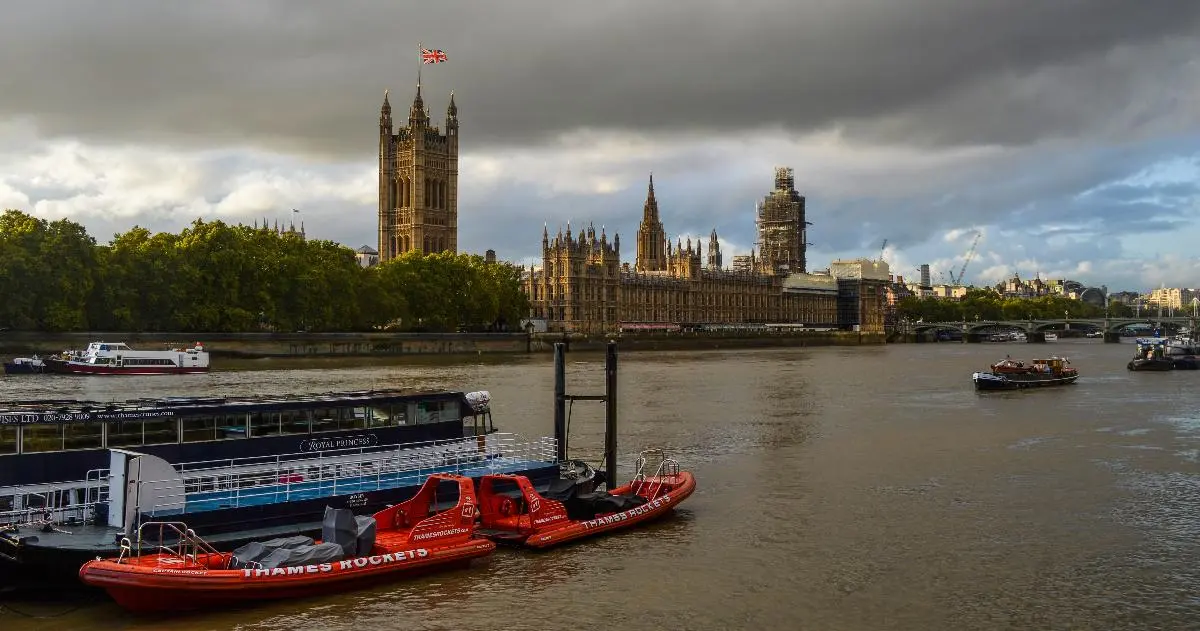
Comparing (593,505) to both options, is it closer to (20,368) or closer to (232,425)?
(232,425)

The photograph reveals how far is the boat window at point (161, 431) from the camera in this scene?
73.3 feet

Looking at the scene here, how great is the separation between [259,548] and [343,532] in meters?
1.48

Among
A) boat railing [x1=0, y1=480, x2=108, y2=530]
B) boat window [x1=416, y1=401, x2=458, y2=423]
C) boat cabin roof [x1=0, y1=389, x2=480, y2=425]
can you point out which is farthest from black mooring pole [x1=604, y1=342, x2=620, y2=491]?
boat railing [x1=0, y1=480, x2=108, y2=530]

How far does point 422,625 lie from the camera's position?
57.8 ft

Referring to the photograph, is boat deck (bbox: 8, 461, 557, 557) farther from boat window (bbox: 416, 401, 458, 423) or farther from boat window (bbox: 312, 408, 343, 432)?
boat window (bbox: 416, 401, 458, 423)

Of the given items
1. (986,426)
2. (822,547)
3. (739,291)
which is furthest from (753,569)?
(739,291)

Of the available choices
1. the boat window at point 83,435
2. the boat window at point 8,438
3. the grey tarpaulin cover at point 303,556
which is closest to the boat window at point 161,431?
the boat window at point 83,435

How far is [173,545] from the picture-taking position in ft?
62.2

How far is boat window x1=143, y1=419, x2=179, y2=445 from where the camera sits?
73.3ft

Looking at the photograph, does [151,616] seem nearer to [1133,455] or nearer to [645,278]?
[1133,455]

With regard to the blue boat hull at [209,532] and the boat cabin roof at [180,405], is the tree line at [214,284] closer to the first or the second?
the boat cabin roof at [180,405]

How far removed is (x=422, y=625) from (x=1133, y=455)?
28.2 metres

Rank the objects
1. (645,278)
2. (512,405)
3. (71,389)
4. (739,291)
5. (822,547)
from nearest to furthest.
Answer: (822,547)
(512,405)
(71,389)
(645,278)
(739,291)

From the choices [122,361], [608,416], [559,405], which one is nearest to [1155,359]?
[608,416]
